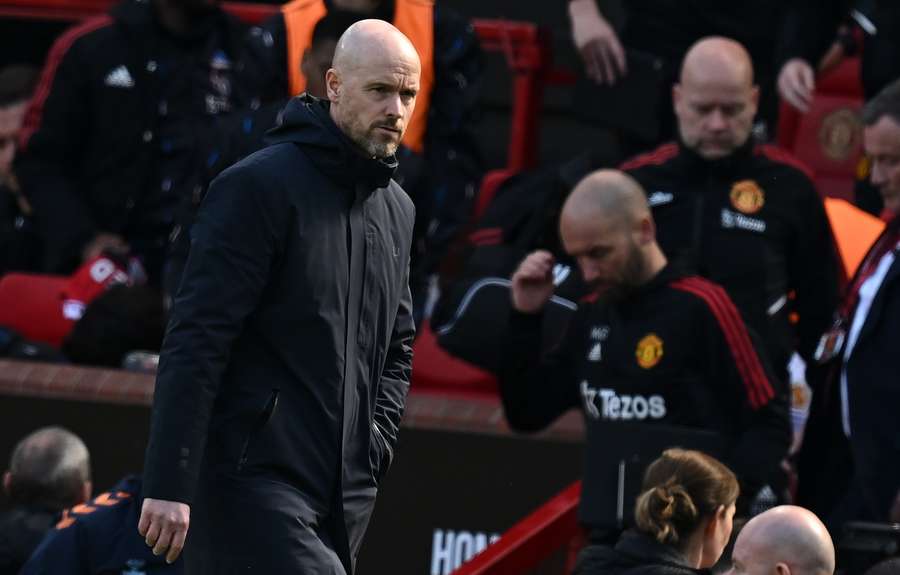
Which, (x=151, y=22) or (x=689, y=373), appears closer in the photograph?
(x=689, y=373)

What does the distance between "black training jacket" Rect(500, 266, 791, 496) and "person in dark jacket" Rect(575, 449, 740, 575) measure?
0.61 m

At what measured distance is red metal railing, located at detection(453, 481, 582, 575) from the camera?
19.6ft

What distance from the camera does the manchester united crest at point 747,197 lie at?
640 cm

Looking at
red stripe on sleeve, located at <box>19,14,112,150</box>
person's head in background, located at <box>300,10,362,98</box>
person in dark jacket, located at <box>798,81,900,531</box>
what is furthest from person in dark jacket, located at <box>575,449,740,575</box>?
red stripe on sleeve, located at <box>19,14,112,150</box>

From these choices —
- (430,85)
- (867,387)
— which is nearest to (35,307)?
(430,85)

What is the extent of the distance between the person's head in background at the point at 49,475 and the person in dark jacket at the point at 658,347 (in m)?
1.60

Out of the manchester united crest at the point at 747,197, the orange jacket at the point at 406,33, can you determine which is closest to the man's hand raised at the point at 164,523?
the manchester united crest at the point at 747,197

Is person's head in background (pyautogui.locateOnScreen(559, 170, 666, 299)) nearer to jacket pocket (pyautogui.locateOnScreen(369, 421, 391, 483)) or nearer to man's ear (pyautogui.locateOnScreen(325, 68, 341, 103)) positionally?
jacket pocket (pyautogui.locateOnScreen(369, 421, 391, 483))

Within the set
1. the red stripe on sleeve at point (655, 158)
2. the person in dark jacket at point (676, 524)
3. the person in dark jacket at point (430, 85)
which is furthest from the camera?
the person in dark jacket at point (430, 85)

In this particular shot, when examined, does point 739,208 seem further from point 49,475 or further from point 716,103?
point 49,475

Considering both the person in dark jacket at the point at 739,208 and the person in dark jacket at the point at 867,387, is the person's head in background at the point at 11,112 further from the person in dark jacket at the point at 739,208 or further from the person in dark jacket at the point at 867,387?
the person in dark jacket at the point at 867,387

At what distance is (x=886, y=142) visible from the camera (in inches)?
242

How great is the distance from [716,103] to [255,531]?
269 centimetres

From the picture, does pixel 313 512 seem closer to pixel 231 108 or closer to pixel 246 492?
pixel 246 492
